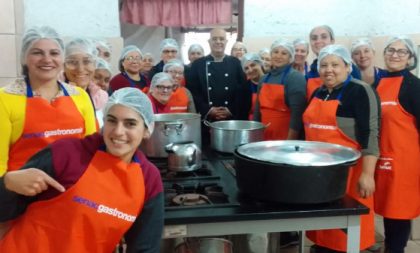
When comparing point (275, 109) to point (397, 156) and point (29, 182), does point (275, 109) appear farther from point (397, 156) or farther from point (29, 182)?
point (29, 182)

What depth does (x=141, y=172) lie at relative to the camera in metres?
1.12

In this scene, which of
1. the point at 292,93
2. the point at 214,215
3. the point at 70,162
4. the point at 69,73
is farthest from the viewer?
the point at 292,93

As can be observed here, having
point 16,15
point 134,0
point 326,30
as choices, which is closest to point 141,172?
point 326,30

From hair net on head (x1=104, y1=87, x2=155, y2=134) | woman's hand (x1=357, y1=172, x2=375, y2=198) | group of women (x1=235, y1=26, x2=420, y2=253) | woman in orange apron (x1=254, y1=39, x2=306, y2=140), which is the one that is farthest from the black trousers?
hair net on head (x1=104, y1=87, x2=155, y2=134)

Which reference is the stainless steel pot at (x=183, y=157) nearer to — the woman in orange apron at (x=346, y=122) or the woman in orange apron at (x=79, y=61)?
the woman in orange apron at (x=79, y=61)

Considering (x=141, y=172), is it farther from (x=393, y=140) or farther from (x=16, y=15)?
(x=16, y=15)

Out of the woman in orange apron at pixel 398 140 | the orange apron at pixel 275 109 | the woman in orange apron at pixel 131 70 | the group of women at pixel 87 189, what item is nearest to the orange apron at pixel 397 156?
the woman in orange apron at pixel 398 140

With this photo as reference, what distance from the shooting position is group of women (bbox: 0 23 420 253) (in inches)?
41.0

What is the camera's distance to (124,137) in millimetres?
1077

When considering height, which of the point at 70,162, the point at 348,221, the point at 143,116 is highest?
the point at 143,116

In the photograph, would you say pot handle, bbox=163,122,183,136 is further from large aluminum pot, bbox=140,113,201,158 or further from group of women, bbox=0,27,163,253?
group of women, bbox=0,27,163,253

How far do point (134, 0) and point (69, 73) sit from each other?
2.84 metres

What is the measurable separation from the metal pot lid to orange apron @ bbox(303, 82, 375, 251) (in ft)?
0.89

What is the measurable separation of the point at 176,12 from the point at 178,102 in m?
2.20
